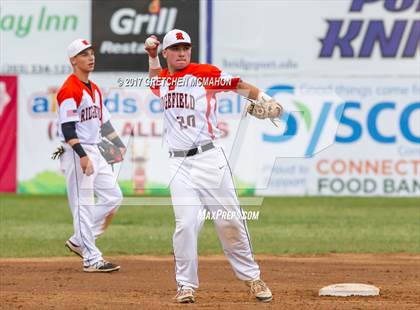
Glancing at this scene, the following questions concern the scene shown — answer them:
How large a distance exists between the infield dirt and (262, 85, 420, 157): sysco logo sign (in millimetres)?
9452

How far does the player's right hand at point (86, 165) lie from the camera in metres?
11.9

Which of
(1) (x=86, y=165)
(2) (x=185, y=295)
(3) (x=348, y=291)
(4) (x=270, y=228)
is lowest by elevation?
(4) (x=270, y=228)

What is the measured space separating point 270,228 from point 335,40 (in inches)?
291

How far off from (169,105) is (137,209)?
1232 cm

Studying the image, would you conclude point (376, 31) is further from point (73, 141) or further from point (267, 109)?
point (267, 109)

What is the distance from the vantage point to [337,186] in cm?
2430

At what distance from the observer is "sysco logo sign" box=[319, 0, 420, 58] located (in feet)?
79.8

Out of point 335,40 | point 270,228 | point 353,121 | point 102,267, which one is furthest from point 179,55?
point 335,40

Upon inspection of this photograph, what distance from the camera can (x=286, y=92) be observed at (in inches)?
952

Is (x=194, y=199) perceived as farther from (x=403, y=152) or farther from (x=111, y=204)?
(x=403, y=152)

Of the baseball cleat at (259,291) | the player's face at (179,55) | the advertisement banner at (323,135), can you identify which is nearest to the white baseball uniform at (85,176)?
the player's face at (179,55)

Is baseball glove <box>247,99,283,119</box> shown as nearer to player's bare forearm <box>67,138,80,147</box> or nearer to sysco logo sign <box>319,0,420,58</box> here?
player's bare forearm <box>67,138,80,147</box>

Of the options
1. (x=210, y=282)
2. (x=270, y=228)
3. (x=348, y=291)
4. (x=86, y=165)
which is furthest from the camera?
(x=270, y=228)

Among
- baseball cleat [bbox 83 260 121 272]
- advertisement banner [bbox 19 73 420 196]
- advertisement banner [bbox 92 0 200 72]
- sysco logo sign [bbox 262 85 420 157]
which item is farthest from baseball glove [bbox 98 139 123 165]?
advertisement banner [bbox 92 0 200 72]
